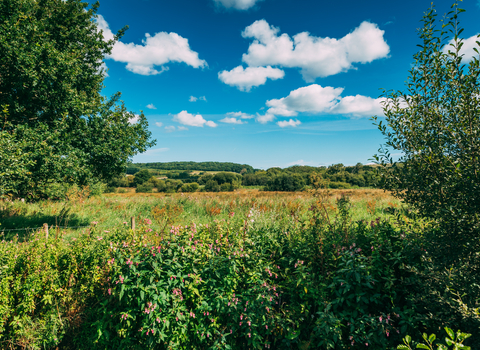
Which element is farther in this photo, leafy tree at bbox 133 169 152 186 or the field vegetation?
leafy tree at bbox 133 169 152 186

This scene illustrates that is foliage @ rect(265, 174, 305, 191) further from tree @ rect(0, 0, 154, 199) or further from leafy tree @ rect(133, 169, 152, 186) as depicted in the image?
leafy tree @ rect(133, 169, 152, 186)

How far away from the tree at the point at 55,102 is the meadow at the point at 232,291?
4148 mm

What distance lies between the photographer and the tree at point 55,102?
7.07 metres

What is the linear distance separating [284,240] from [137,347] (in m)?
2.84

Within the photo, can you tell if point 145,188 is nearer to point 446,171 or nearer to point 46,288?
point 46,288

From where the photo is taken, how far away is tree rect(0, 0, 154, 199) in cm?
707

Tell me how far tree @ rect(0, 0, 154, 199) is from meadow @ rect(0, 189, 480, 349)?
13.6 ft

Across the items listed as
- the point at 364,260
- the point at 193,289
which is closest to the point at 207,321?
the point at 193,289

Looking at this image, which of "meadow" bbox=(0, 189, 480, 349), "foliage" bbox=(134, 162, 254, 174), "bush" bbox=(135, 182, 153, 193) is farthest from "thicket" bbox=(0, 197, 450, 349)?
"foliage" bbox=(134, 162, 254, 174)

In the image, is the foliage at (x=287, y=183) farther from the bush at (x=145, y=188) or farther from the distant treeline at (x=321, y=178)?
the bush at (x=145, y=188)

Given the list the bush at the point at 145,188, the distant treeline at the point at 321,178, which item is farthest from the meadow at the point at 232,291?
the bush at the point at 145,188

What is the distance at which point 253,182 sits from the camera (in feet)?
189

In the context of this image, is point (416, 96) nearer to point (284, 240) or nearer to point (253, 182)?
point (284, 240)

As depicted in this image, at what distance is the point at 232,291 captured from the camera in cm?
333
